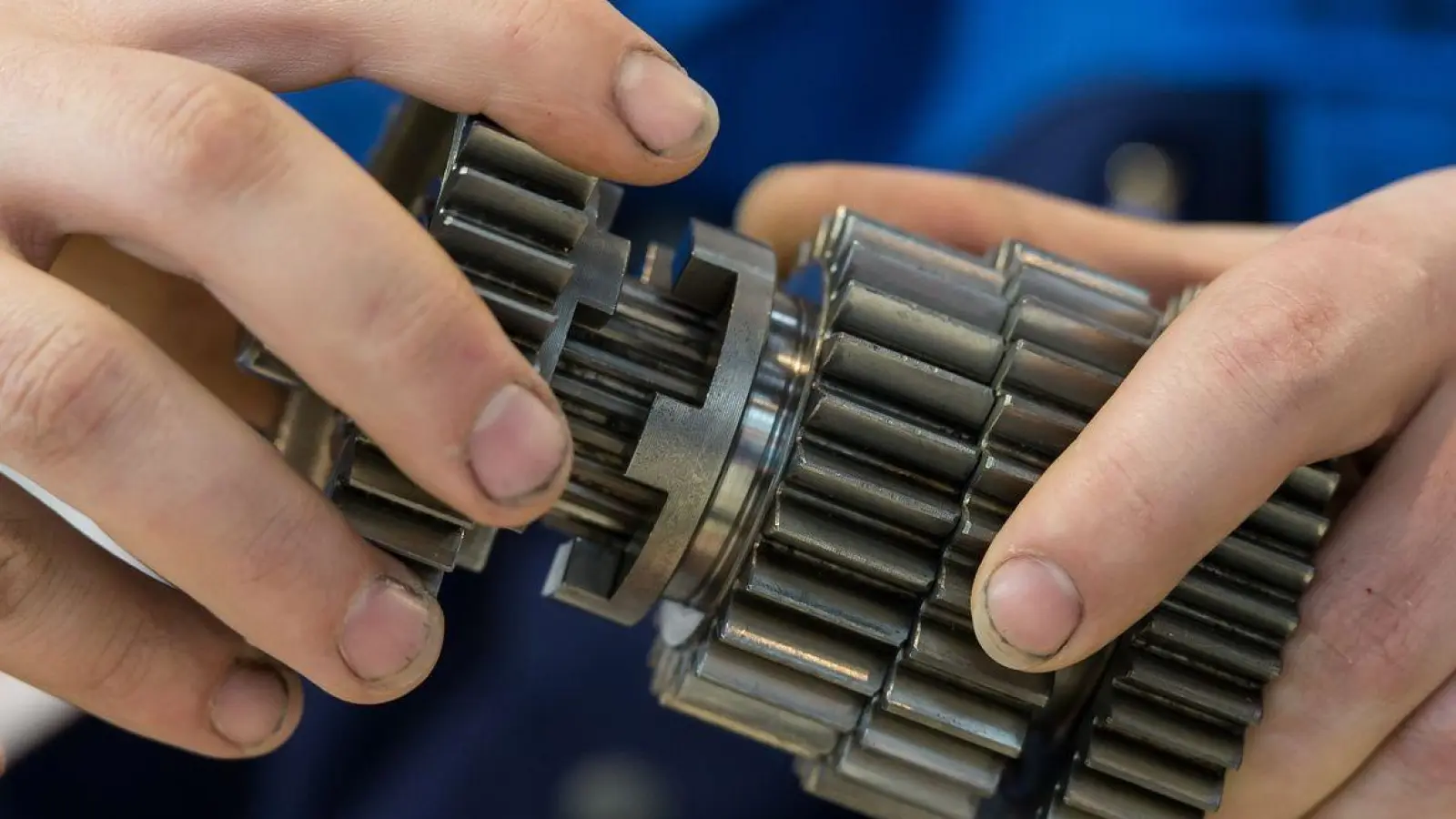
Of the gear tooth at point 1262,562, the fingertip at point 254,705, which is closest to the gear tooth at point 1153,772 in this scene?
the gear tooth at point 1262,562

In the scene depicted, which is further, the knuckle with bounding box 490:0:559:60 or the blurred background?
the blurred background

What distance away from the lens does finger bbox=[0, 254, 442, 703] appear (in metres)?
0.45

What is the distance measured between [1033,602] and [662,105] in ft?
0.92

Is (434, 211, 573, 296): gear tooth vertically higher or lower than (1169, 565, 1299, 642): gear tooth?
higher

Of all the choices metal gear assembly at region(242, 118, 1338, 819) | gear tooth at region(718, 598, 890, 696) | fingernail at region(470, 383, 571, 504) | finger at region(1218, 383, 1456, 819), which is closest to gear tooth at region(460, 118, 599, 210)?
metal gear assembly at region(242, 118, 1338, 819)

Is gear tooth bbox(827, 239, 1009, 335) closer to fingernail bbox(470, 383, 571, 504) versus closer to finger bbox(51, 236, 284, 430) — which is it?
fingernail bbox(470, 383, 571, 504)

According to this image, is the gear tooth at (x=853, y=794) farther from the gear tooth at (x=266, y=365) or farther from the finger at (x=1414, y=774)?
the gear tooth at (x=266, y=365)

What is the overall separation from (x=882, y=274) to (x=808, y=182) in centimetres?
40

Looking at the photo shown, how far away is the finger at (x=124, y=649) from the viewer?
22.2 inches

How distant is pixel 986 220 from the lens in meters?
0.95

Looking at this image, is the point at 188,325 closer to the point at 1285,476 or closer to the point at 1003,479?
the point at 1003,479

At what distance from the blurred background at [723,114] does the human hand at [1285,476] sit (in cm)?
51

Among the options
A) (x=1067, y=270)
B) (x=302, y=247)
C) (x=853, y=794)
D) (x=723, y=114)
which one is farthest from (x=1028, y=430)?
(x=723, y=114)

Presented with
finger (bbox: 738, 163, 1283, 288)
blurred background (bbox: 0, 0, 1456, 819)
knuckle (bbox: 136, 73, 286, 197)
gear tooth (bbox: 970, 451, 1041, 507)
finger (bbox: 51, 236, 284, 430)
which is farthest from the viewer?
blurred background (bbox: 0, 0, 1456, 819)
